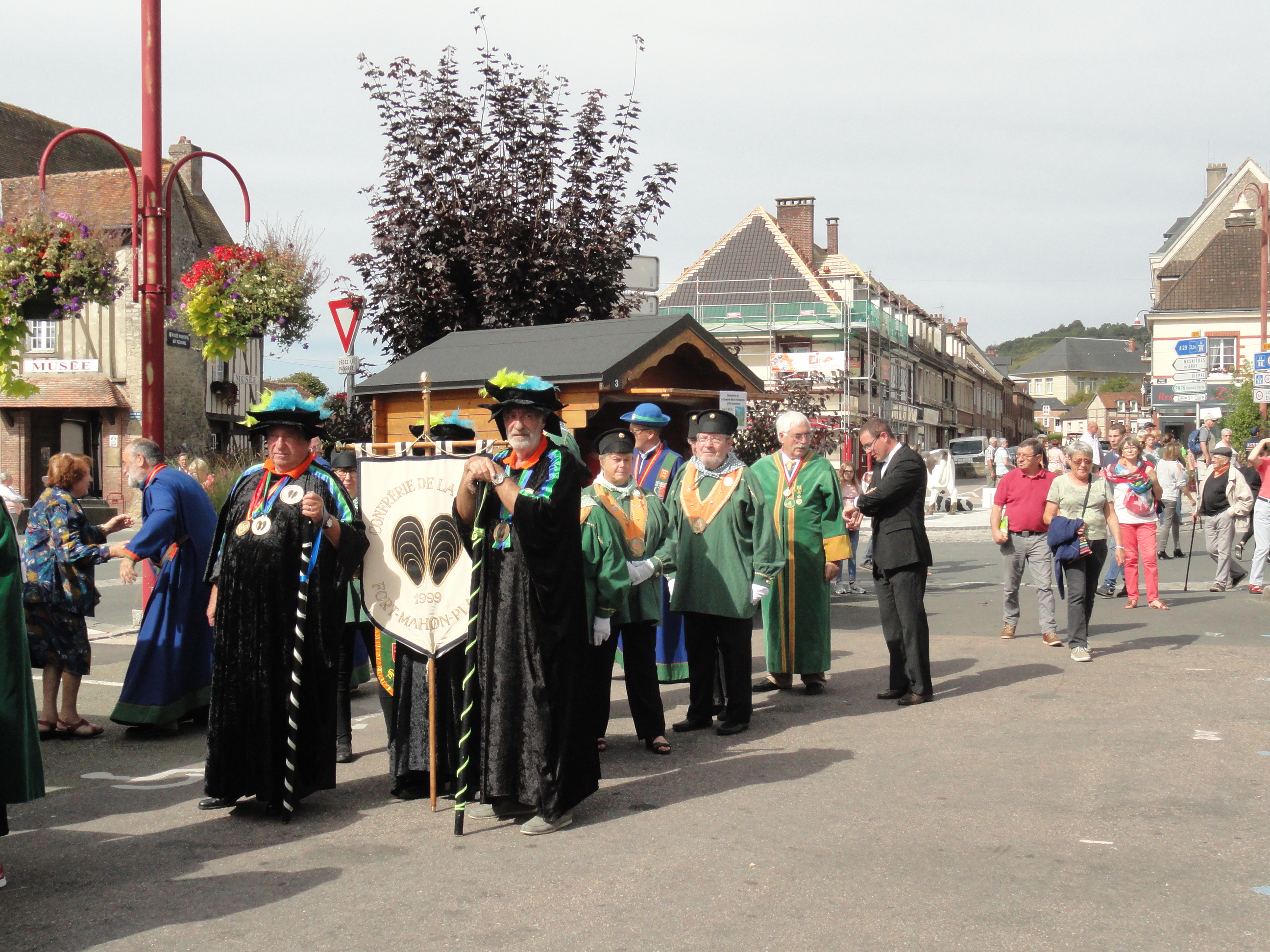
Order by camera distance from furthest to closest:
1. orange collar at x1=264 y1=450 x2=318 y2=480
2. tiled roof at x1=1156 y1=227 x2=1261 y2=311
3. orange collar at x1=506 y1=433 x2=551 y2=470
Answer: tiled roof at x1=1156 y1=227 x2=1261 y2=311
orange collar at x1=264 y1=450 x2=318 y2=480
orange collar at x1=506 y1=433 x2=551 y2=470

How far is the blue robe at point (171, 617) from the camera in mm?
7164

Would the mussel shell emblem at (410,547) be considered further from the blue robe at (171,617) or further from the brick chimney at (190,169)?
the brick chimney at (190,169)

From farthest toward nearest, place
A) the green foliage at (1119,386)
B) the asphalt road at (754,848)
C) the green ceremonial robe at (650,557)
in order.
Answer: the green foliage at (1119,386) → the green ceremonial robe at (650,557) → the asphalt road at (754,848)

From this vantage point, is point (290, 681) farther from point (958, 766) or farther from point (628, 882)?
point (958, 766)

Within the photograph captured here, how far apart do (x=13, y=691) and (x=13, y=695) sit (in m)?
0.01

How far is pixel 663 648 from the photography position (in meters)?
8.09

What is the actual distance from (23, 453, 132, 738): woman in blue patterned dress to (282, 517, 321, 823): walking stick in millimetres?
1963

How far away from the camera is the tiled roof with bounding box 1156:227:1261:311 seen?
52188 millimetres

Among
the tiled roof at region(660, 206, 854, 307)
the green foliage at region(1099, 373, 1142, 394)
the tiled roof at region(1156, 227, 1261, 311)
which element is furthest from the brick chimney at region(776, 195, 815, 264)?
the green foliage at region(1099, 373, 1142, 394)

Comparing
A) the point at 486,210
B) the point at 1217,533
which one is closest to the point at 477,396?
the point at 486,210

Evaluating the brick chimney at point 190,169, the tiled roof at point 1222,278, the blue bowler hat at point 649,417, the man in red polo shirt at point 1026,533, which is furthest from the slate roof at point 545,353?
the tiled roof at point 1222,278

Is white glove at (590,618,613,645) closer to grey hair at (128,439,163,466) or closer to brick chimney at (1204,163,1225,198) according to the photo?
grey hair at (128,439,163,466)

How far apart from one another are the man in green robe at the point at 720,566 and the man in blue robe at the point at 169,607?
112 inches

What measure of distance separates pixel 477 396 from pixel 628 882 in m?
6.80
